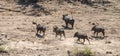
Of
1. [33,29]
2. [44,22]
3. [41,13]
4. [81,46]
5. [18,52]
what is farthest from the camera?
[41,13]

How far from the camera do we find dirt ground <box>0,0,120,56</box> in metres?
19.4

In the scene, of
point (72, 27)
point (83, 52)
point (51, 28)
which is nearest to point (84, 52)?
point (83, 52)

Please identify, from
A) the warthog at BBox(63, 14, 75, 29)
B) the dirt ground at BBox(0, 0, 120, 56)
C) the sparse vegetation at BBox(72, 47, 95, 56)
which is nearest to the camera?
the sparse vegetation at BBox(72, 47, 95, 56)

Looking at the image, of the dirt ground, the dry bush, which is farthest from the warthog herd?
the dry bush

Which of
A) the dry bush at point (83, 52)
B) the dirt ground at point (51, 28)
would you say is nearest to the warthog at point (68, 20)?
the dirt ground at point (51, 28)

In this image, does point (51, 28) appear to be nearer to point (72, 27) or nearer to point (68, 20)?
point (68, 20)

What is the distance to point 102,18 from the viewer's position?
86.5ft

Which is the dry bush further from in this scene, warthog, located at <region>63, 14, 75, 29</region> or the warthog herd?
warthog, located at <region>63, 14, 75, 29</region>

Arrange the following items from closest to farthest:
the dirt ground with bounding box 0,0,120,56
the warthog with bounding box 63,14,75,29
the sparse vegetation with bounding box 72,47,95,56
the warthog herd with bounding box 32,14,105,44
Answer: the sparse vegetation with bounding box 72,47,95,56 → the dirt ground with bounding box 0,0,120,56 → the warthog herd with bounding box 32,14,105,44 → the warthog with bounding box 63,14,75,29

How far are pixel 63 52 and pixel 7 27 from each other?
5480 millimetres

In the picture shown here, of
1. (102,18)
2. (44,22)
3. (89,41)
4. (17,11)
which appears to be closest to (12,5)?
(17,11)

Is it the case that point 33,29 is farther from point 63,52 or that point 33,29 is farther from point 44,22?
point 63,52

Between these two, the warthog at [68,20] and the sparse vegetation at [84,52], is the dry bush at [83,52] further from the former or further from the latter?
the warthog at [68,20]

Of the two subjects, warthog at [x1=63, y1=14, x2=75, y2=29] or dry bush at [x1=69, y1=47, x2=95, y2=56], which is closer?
dry bush at [x1=69, y1=47, x2=95, y2=56]
